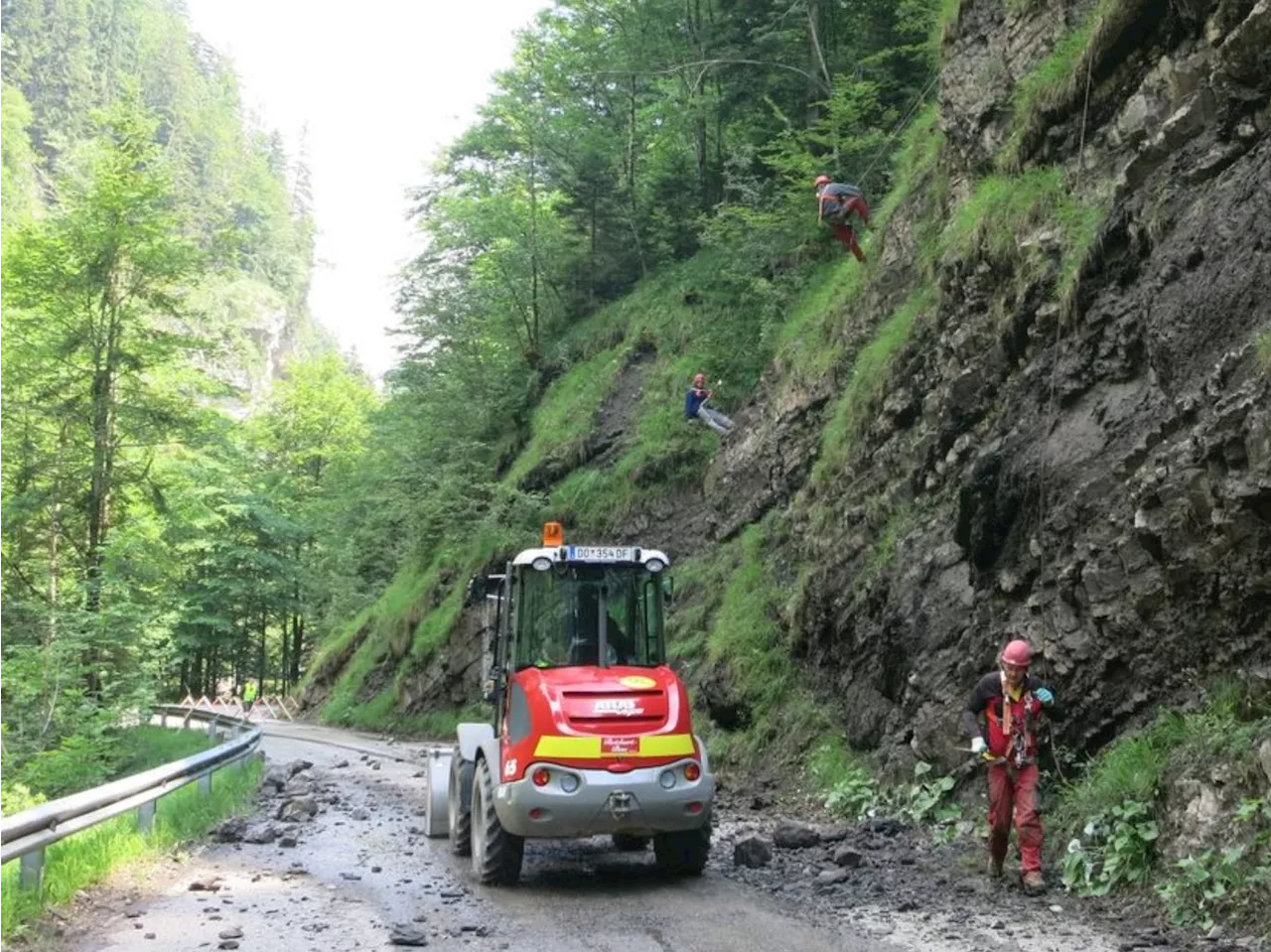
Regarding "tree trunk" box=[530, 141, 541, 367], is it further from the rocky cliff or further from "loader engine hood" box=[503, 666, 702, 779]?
"loader engine hood" box=[503, 666, 702, 779]

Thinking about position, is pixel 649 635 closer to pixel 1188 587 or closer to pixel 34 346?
pixel 1188 587

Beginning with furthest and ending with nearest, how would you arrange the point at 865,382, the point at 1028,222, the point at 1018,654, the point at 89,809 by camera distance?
the point at 865,382, the point at 1028,222, the point at 1018,654, the point at 89,809

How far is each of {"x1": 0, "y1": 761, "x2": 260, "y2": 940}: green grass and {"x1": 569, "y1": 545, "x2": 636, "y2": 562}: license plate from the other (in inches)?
171

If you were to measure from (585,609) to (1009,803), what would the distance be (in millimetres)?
3755

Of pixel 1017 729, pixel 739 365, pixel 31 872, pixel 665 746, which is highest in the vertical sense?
pixel 739 365

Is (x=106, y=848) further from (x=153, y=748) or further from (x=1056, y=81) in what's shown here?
(x=153, y=748)

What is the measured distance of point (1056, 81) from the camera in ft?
36.3

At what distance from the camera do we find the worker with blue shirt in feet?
67.6

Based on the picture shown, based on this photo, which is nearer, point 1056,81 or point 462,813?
point 462,813

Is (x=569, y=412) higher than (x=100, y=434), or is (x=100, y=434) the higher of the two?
(x=569, y=412)

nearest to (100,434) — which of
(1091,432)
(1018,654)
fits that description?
(1091,432)

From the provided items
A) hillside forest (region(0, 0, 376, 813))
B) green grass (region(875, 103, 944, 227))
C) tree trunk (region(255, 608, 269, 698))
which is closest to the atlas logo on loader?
green grass (region(875, 103, 944, 227))

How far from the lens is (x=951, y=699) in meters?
9.97

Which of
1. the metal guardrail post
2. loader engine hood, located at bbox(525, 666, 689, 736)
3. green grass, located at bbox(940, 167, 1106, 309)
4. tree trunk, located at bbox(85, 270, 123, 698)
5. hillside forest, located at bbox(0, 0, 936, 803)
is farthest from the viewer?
tree trunk, located at bbox(85, 270, 123, 698)
